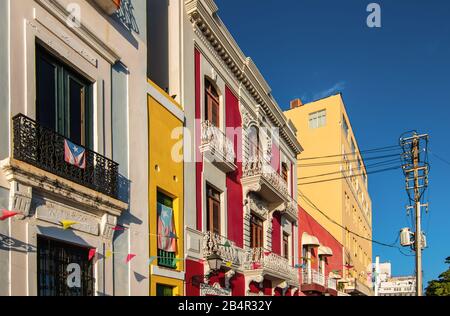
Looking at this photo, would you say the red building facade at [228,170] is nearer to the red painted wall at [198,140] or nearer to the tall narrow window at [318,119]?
the red painted wall at [198,140]

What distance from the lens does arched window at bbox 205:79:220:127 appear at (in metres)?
15.6

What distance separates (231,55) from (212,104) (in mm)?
2005

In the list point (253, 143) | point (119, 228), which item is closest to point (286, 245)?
point (253, 143)

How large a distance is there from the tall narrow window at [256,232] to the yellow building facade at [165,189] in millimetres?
5749

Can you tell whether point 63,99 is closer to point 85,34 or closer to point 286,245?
point 85,34

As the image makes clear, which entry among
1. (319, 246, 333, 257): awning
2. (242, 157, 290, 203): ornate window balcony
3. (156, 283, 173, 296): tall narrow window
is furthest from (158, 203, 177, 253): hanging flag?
(319, 246, 333, 257): awning

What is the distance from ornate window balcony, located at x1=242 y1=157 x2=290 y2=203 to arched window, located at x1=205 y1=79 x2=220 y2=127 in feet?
7.33

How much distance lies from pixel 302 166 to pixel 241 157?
2201 cm

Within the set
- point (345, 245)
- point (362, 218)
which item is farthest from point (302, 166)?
point (362, 218)

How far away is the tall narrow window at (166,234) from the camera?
462 inches

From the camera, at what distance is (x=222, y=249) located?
14.7 m

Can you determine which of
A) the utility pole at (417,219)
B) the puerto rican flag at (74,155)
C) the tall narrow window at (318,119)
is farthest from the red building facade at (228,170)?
the tall narrow window at (318,119)

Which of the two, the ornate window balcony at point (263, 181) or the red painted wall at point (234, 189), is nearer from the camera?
the red painted wall at point (234, 189)

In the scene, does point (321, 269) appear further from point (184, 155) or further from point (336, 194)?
A: point (184, 155)
